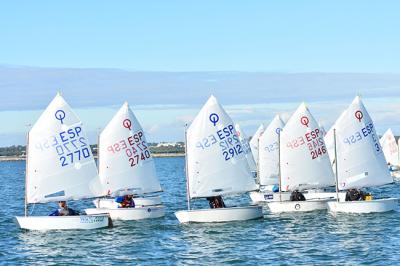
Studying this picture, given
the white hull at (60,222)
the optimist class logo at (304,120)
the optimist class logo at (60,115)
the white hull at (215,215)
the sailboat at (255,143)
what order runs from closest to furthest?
the white hull at (60,222), the optimist class logo at (60,115), the white hull at (215,215), the optimist class logo at (304,120), the sailboat at (255,143)

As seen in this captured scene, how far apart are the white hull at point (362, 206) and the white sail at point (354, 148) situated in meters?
2.96

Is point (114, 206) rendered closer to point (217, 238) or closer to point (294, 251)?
point (217, 238)

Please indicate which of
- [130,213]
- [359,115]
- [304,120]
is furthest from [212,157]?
[359,115]

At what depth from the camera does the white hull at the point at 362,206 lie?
50250 millimetres

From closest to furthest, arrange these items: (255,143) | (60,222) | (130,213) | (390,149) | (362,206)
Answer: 1. (60,222)
2. (130,213)
3. (362,206)
4. (255,143)
5. (390,149)

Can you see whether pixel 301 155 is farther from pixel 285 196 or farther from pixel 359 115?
pixel 285 196

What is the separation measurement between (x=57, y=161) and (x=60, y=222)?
3.83m

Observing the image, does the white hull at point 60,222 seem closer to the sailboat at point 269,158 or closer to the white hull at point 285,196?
the white hull at point 285,196

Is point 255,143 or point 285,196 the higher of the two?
point 255,143

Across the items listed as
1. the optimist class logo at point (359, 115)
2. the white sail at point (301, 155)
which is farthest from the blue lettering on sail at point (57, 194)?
the optimist class logo at point (359, 115)

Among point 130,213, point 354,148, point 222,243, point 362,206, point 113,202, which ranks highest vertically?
point 354,148

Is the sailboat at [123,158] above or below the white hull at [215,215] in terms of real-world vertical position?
above

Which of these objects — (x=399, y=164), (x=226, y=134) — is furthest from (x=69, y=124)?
(x=399, y=164)

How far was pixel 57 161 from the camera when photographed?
4588cm
